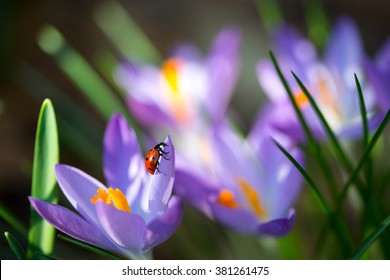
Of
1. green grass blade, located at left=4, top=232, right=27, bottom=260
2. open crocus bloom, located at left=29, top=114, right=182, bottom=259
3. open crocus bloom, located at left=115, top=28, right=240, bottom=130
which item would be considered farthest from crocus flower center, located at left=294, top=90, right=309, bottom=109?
green grass blade, located at left=4, top=232, right=27, bottom=260

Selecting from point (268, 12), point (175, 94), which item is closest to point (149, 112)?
point (175, 94)

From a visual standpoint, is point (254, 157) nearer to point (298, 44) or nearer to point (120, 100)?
point (298, 44)

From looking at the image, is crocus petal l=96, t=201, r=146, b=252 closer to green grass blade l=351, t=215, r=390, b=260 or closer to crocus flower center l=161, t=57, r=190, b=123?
green grass blade l=351, t=215, r=390, b=260

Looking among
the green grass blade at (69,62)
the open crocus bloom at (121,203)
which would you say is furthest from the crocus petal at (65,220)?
the green grass blade at (69,62)

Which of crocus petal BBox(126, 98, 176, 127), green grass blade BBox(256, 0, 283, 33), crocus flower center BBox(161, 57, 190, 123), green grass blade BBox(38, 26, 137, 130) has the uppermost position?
green grass blade BBox(256, 0, 283, 33)

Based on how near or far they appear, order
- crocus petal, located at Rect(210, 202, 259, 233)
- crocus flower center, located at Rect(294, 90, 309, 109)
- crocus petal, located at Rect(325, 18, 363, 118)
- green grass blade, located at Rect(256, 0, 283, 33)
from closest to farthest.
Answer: crocus petal, located at Rect(210, 202, 259, 233), crocus flower center, located at Rect(294, 90, 309, 109), crocus petal, located at Rect(325, 18, 363, 118), green grass blade, located at Rect(256, 0, 283, 33)

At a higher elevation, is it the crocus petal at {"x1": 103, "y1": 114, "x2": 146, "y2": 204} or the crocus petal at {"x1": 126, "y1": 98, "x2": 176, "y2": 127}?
the crocus petal at {"x1": 126, "y1": 98, "x2": 176, "y2": 127}

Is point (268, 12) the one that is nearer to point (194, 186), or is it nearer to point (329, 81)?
point (329, 81)

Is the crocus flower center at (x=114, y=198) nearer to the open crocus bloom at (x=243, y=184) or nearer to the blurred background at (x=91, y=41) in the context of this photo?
the open crocus bloom at (x=243, y=184)
